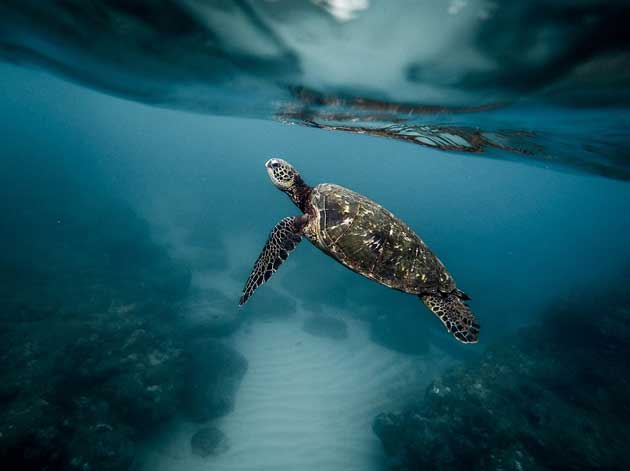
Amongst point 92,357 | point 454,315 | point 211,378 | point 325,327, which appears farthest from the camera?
point 325,327

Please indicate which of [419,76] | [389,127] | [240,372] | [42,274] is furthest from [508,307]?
[42,274]

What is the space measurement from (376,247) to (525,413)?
10.8m

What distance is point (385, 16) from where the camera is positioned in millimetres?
5188

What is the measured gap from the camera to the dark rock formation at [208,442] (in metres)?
10.7

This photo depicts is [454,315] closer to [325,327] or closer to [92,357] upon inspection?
[92,357]

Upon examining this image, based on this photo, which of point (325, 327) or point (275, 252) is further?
point (325, 327)

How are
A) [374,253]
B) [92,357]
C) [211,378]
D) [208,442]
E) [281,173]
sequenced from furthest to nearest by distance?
[211,378]
[208,442]
[92,357]
[281,173]
[374,253]

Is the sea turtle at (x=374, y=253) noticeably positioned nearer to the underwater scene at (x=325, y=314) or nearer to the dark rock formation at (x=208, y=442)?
the underwater scene at (x=325, y=314)

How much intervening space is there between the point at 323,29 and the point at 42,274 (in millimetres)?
20358

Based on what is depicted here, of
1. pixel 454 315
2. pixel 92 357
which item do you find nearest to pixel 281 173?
pixel 454 315

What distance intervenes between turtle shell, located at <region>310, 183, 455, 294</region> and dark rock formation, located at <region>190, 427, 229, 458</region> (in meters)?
10.1

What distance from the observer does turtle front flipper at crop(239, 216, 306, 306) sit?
5011mm

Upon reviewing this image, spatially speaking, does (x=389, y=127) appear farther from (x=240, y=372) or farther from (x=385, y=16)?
(x=240, y=372)

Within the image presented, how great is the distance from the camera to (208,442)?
426 inches
